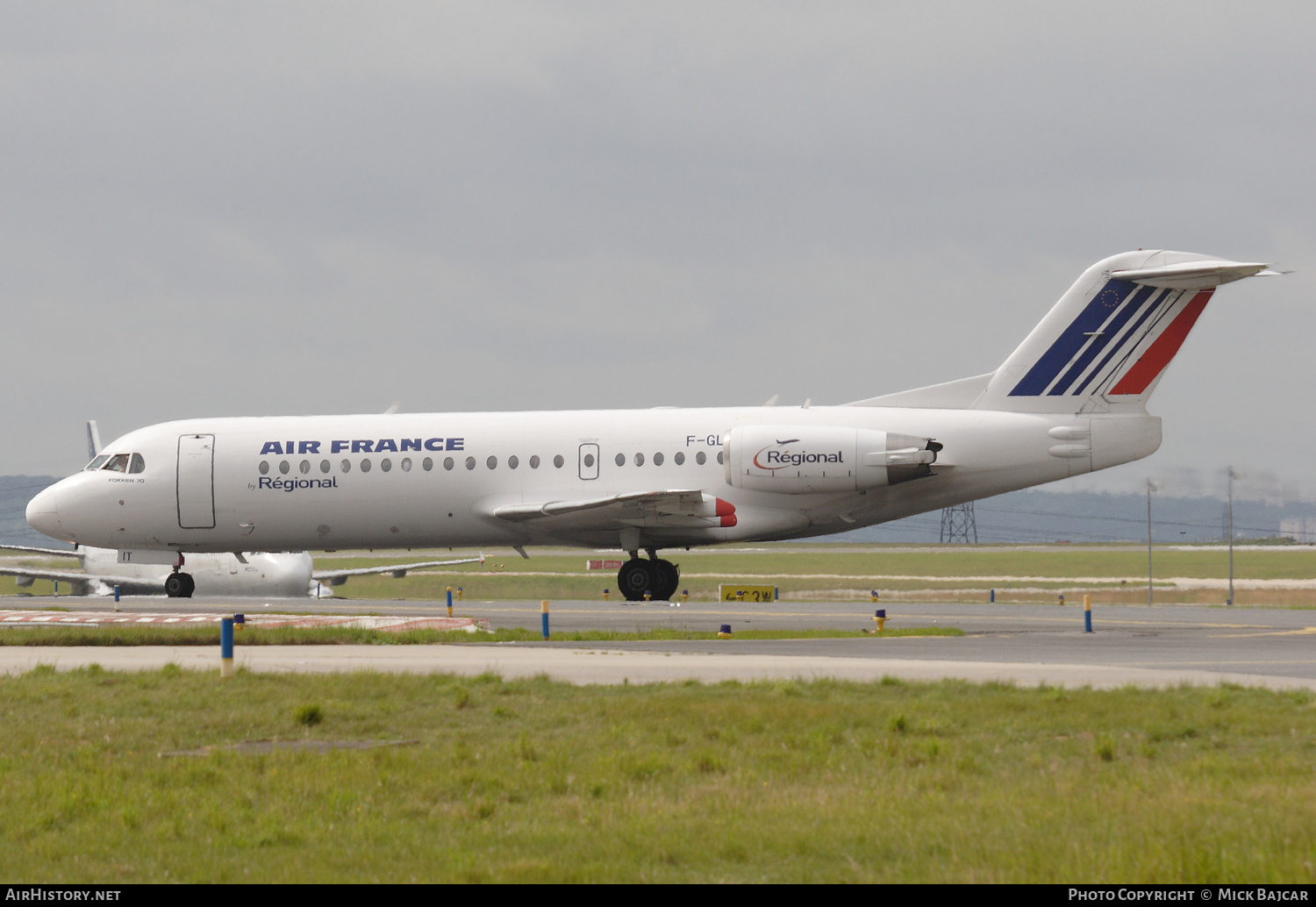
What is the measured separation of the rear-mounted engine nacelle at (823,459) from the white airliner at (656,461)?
4 centimetres

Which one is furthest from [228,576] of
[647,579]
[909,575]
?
[909,575]

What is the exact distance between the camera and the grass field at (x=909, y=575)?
165ft

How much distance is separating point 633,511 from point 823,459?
15.0 ft

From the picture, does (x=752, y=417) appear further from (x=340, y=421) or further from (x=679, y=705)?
(x=679, y=705)

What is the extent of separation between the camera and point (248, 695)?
14.2 metres

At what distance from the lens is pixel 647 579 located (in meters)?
31.4

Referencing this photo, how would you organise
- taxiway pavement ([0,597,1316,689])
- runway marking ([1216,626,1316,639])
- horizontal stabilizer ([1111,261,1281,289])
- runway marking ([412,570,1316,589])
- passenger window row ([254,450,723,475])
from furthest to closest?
1. runway marking ([412,570,1316,589])
2. passenger window row ([254,450,723,475])
3. horizontal stabilizer ([1111,261,1281,289])
4. runway marking ([1216,626,1316,639])
5. taxiway pavement ([0,597,1316,689])

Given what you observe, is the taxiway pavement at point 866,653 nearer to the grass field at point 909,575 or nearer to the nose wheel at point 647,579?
the nose wheel at point 647,579

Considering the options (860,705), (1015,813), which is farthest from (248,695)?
(1015,813)

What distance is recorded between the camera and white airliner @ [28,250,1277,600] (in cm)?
2842

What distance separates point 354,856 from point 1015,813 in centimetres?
411

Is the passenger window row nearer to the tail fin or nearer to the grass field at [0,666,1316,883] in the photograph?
the tail fin

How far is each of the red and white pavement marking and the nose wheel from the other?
19.2ft

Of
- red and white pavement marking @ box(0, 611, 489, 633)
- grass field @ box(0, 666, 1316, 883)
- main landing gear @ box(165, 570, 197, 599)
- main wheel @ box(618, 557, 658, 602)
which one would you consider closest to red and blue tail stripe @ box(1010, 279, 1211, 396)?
main wheel @ box(618, 557, 658, 602)
